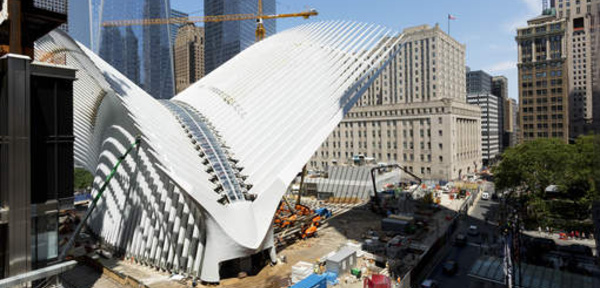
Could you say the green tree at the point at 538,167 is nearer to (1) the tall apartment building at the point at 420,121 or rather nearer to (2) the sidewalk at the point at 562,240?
(2) the sidewalk at the point at 562,240

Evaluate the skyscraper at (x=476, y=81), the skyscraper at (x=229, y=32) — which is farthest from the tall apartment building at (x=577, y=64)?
the skyscraper at (x=229, y=32)

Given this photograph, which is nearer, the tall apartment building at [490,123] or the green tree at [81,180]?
the green tree at [81,180]

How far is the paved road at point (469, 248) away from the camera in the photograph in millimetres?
27741

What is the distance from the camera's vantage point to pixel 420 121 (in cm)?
8525

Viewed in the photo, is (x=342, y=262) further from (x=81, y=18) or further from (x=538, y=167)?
(x=81, y=18)

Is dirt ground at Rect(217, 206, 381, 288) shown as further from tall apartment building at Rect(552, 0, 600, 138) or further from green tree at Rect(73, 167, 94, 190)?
tall apartment building at Rect(552, 0, 600, 138)

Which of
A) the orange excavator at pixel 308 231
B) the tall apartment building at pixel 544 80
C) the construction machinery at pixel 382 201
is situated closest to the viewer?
the orange excavator at pixel 308 231

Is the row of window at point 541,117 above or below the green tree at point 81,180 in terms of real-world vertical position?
above

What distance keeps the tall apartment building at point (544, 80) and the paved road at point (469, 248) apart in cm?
6328

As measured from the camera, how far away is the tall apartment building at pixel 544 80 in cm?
9894

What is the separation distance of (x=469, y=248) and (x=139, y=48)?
184 metres

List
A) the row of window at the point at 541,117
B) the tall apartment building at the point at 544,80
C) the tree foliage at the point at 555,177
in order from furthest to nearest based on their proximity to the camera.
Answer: the row of window at the point at 541,117
the tall apartment building at the point at 544,80
the tree foliage at the point at 555,177

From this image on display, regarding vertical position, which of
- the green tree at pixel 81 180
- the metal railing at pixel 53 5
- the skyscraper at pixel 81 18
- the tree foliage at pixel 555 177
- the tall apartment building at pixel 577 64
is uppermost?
the skyscraper at pixel 81 18

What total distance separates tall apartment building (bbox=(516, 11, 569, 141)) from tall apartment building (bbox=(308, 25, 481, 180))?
630 inches
